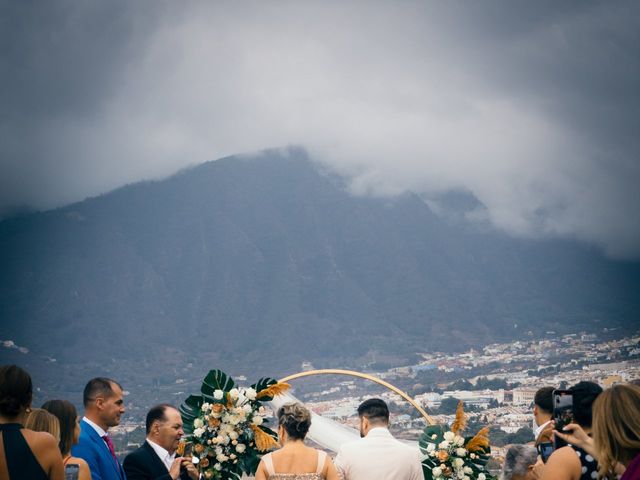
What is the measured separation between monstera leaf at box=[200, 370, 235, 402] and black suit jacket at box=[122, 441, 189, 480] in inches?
38.9

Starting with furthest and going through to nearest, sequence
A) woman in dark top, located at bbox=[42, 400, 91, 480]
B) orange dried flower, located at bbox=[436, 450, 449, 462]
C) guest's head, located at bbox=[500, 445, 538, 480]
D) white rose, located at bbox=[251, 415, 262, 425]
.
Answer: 1. orange dried flower, located at bbox=[436, 450, 449, 462]
2. white rose, located at bbox=[251, 415, 262, 425]
3. guest's head, located at bbox=[500, 445, 538, 480]
4. woman in dark top, located at bbox=[42, 400, 91, 480]

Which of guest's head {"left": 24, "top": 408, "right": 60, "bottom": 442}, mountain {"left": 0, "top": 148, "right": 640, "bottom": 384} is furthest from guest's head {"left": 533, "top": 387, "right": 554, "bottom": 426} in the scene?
mountain {"left": 0, "top": 148, "right": 640, "bottom": 384}

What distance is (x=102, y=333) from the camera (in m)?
96.1

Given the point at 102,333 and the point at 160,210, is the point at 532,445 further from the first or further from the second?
the point at 160,210

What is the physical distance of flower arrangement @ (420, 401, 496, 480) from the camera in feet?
22.4

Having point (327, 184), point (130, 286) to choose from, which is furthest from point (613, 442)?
point (327, 184)

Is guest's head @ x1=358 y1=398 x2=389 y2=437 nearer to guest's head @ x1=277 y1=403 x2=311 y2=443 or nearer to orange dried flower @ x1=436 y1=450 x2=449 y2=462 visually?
guest's head @ x1=277 y1=403 x2=311 y2=443

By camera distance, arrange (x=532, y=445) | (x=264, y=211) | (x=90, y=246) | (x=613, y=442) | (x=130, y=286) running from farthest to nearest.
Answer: (x=264, y=211) → (x=90, y=246) → (x=130, y=286) → (x=532, y=445) → (x=613, y=442)

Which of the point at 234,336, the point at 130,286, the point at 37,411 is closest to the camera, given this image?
the point at 37,411

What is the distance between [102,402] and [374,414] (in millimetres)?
1854

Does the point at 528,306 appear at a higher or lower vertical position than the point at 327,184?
lower

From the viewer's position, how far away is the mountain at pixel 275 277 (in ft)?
304

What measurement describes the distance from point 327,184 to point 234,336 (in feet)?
220

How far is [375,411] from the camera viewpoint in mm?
5344
